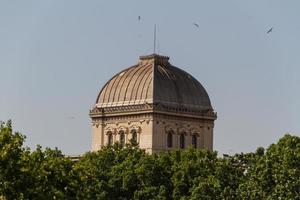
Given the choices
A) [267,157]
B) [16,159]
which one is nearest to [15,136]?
[16,159]

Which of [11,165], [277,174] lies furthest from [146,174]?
[11,165]

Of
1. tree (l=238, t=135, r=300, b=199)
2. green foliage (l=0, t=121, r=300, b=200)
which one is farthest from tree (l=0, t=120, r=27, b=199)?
tree (l=238, t=135, r=300, b=199)

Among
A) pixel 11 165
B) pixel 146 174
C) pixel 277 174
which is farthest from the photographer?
pixel 146 174

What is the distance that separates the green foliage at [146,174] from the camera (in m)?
129

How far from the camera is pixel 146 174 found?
541 feet

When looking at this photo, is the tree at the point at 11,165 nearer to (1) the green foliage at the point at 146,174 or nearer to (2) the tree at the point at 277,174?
(1) the green foliage at the point at 146,174

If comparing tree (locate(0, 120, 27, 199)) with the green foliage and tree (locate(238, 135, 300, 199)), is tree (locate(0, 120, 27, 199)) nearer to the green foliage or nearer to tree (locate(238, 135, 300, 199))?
the green foliage

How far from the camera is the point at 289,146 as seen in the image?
15125cm

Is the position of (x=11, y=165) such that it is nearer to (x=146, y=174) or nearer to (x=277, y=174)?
(x=277, y=174)

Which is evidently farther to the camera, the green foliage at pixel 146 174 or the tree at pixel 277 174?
the tree at pixel 277 174

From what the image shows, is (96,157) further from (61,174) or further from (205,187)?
(61,174)

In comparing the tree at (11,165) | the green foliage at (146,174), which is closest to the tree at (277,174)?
the green foliage at (146,174)

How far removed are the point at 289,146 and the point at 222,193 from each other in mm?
6741

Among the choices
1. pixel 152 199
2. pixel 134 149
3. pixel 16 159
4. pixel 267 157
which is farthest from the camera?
pixel 134 149
